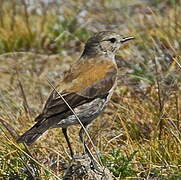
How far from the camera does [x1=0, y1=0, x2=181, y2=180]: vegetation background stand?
6.74m

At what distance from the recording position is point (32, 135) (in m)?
6.57

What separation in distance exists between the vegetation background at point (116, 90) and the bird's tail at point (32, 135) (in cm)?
12

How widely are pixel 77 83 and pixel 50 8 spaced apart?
5.57 m

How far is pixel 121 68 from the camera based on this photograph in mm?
9609

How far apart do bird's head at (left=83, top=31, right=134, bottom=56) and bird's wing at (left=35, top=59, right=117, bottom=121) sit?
0.34m

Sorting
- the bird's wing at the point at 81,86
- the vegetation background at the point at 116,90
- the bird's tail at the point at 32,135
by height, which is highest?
the bird's wing at the point at 81,86

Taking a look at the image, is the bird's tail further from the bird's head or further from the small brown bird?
the bird's head

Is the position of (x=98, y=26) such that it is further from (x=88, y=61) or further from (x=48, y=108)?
(x=48, y=108)

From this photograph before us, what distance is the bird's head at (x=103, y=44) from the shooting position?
800cm

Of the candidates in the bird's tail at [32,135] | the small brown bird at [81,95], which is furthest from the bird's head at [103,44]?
the bird's tail at [32,135]

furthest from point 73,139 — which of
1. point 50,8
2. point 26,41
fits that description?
point 50,8

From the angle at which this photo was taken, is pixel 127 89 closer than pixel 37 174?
No

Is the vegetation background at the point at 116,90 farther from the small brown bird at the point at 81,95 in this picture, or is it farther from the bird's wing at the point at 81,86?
the bird's wing at the point at 81,86

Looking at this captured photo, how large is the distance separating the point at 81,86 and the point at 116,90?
199 centimetres
